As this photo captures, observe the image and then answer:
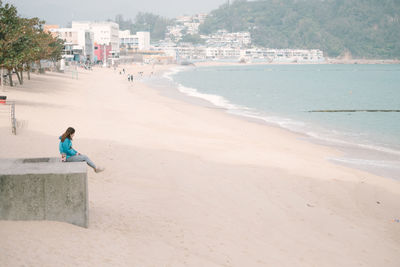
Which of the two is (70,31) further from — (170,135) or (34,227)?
(34,227)

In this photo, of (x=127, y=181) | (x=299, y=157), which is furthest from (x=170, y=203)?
(x=299, y=157)

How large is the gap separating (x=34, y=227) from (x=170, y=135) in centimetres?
1236

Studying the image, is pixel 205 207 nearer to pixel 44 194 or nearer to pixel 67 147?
pixel 67 147

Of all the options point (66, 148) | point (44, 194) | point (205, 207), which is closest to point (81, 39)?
point (66, 148)

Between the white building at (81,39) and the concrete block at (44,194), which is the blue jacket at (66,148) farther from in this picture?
the white building at (81,39)

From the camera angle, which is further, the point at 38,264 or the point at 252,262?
the point at 252,262

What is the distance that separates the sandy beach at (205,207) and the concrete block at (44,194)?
0.60 feet

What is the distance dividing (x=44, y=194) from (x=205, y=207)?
392 centimetres

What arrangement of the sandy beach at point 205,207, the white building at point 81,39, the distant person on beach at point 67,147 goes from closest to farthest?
1. the sandy beach at point 205,207
2. the distant person on beach at point 67,147
3. the white building at point 81,39

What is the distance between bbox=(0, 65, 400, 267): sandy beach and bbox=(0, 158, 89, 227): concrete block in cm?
18

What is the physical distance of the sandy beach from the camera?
22.6 ft

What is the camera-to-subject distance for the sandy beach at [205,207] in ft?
22.6

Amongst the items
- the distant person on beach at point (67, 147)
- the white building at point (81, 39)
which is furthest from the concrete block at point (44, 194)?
the white building at point (81, 39)

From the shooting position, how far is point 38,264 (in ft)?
19.3
